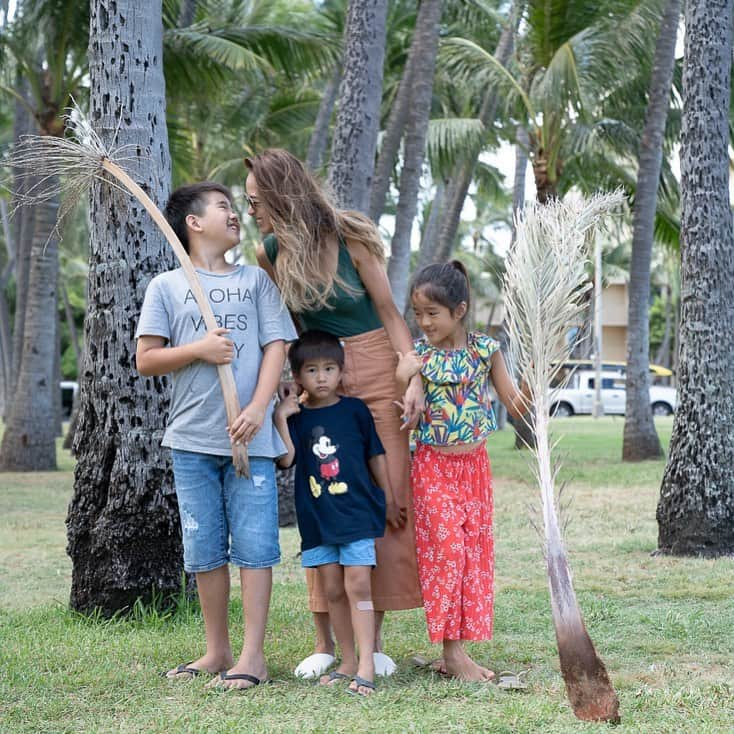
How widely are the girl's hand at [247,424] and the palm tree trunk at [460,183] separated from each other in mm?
11572

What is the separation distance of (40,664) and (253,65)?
11581mm

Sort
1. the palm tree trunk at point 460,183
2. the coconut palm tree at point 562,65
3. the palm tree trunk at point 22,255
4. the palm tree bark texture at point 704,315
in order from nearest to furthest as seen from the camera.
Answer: the palm tree bark texture at point 704,315 < the coconut palm tree at point 562,65 < the palm tree trunk at point 460,183 < the palm tree trunk at point 22,255

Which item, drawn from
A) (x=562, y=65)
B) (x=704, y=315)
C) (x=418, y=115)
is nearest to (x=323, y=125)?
(x=562, y=65)

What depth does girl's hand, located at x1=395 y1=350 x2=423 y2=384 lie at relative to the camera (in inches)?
170

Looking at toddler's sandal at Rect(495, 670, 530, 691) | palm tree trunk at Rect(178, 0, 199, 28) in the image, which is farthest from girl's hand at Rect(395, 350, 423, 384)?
palm tree trunk at Rect(178, 0, 199, 28)

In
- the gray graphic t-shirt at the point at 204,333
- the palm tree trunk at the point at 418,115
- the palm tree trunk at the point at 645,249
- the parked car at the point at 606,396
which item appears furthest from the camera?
the parked car at the point at 606,396

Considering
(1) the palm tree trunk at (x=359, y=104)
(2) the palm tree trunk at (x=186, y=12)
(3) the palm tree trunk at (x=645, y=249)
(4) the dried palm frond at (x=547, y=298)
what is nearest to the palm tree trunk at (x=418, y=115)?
(1) the palm tree trunk at (x=359, y=104)

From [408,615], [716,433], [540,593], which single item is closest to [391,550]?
[408,615]

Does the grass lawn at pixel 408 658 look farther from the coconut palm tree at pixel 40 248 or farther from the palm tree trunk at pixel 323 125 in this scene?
the palm tree trunk at pixel 323 125

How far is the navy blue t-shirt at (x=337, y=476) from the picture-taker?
13.8ft

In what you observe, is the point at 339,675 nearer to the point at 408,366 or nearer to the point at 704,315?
the point at 408,366

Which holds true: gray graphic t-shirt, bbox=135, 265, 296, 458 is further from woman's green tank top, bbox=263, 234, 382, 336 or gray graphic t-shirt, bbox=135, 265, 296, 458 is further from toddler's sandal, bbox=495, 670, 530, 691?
toddler's sandal, bbox=495, 670, 530, 691

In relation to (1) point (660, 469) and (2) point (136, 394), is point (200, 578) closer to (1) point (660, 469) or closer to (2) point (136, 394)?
(2) point (136, 394)

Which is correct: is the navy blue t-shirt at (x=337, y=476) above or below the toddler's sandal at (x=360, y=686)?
above
